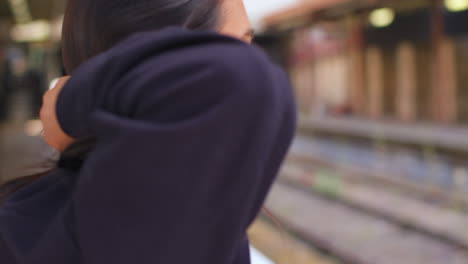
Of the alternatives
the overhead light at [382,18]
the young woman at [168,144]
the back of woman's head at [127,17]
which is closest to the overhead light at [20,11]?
the overhead light at [382,18]

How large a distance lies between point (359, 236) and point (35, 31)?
12.1 metres

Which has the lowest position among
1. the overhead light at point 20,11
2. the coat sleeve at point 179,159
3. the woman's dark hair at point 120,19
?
the overhead light at point 20,11

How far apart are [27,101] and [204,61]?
19893mm

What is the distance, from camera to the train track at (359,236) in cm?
458

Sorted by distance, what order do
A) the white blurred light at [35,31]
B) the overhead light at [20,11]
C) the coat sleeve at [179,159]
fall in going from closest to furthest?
the coat sleeve at [179,159] < the overhead light at [20,11] < the white blurred light at [35,31]

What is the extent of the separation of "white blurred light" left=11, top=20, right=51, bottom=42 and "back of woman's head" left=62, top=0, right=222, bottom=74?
14.1m

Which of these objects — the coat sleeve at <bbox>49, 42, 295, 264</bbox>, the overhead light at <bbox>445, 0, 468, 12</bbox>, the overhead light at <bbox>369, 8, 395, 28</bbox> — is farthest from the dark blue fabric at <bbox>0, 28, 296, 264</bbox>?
the overhead light at <bbox>369, 8, 395, 28</bbox>

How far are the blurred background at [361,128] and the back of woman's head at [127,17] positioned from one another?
194 millimetres

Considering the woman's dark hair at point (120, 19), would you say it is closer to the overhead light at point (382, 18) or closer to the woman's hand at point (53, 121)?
the woman's hand at point (53, 121)

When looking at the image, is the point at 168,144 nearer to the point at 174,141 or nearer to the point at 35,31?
the point at 174,141

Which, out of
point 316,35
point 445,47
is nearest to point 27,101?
point 316,35

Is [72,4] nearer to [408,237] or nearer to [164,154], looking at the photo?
[164,154]

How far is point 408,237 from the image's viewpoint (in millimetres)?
5121

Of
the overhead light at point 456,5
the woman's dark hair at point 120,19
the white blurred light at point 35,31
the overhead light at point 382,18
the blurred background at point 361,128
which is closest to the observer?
the woman's dark hair at point 120,19
